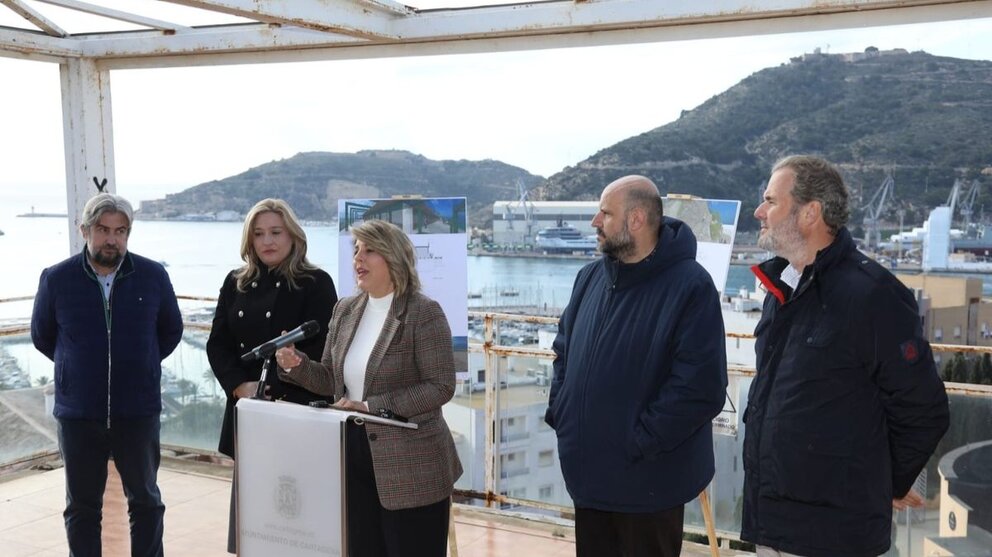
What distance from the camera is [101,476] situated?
349cm

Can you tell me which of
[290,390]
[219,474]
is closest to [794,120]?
[290,390]

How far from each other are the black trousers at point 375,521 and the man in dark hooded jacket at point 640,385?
54 cm

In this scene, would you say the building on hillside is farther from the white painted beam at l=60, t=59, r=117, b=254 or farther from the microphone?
the white painted beam at l=60, t=59, r=117, b=254

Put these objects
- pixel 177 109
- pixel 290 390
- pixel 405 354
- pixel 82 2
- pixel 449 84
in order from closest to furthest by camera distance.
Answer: pixel 405 354
pixel 290 390
pixel 82 2
pixel 449 84
pixel 177 109

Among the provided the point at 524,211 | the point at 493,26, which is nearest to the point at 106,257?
the point at 493,26

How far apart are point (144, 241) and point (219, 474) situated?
1.59m

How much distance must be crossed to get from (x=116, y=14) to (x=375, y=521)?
3.02 m

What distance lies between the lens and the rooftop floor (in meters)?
4.32

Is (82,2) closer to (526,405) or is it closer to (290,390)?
(290,390)

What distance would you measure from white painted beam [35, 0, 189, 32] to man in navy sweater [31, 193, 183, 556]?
1.24m

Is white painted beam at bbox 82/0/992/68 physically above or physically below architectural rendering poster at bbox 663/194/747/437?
above

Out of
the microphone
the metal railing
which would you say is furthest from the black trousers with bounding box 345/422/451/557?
the metal railing

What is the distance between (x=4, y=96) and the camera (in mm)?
5414

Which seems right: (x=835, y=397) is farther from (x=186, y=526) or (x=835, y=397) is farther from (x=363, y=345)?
(x=186, y=526)
